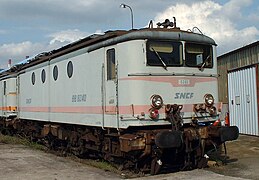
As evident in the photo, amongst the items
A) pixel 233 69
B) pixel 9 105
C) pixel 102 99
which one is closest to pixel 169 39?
pixel 102 99

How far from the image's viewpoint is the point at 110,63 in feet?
35.3

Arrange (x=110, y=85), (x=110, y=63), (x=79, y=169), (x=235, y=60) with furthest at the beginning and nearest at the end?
(x=235, y=60), (x=79, y=169), (x=110, y=63), (x=110, y=85)

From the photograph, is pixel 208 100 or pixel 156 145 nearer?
pixel 156 145

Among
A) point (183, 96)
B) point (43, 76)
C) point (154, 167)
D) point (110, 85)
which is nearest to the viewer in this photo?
point (154, 167)

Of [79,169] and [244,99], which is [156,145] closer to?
[79,169]

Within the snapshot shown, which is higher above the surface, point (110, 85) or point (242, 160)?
point (110, 85)

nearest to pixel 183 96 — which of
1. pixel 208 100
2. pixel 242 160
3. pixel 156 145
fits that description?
pixel 208 100

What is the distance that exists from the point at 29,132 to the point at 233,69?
31.6 ft

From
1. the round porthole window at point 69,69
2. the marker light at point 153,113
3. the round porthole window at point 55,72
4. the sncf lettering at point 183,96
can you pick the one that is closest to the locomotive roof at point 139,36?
the round porthole window at point 69,69

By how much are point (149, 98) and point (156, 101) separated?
0.18m

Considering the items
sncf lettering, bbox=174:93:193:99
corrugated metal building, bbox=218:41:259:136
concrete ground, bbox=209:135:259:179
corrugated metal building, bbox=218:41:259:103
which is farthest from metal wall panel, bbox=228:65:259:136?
sncf lettering, bbox=174:93:193:99

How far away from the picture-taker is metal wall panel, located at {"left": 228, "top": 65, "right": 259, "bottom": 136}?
55.4ft

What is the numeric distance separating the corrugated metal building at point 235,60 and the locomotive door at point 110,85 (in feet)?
25.0

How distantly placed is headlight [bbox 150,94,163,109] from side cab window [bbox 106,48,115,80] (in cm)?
129
